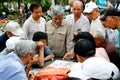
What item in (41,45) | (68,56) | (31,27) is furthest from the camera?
(31,27)

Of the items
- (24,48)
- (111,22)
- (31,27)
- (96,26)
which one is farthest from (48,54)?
(24,48)

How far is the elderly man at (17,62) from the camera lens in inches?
120

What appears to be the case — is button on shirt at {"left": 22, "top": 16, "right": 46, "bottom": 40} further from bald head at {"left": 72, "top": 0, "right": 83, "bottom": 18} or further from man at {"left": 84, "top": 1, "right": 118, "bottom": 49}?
man at {"left": 84, "top": 1, "right": 118, "bottom": 49}

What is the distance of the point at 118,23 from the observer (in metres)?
3.75

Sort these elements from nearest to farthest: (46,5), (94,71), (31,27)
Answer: (94,71) < (31,27) < (46,5)

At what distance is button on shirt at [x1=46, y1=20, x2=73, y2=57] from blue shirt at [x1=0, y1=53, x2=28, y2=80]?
5.51 ft

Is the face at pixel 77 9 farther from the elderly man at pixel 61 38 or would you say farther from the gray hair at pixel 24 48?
the gray hair at pixel 24 48

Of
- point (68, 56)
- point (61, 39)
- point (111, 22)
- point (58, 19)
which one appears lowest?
point (68, 56)

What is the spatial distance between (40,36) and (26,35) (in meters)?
0.65

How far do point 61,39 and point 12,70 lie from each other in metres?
1.83

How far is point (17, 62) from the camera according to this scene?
3.11 meters

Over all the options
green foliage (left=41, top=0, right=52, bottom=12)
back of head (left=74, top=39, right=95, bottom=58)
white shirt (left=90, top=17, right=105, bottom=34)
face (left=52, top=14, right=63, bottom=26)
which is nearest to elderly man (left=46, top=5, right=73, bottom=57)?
face (left=52, top=14, right=63, bottom=26)

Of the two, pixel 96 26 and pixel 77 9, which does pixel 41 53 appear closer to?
pixel 96 26

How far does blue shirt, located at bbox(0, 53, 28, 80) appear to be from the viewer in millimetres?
3049
